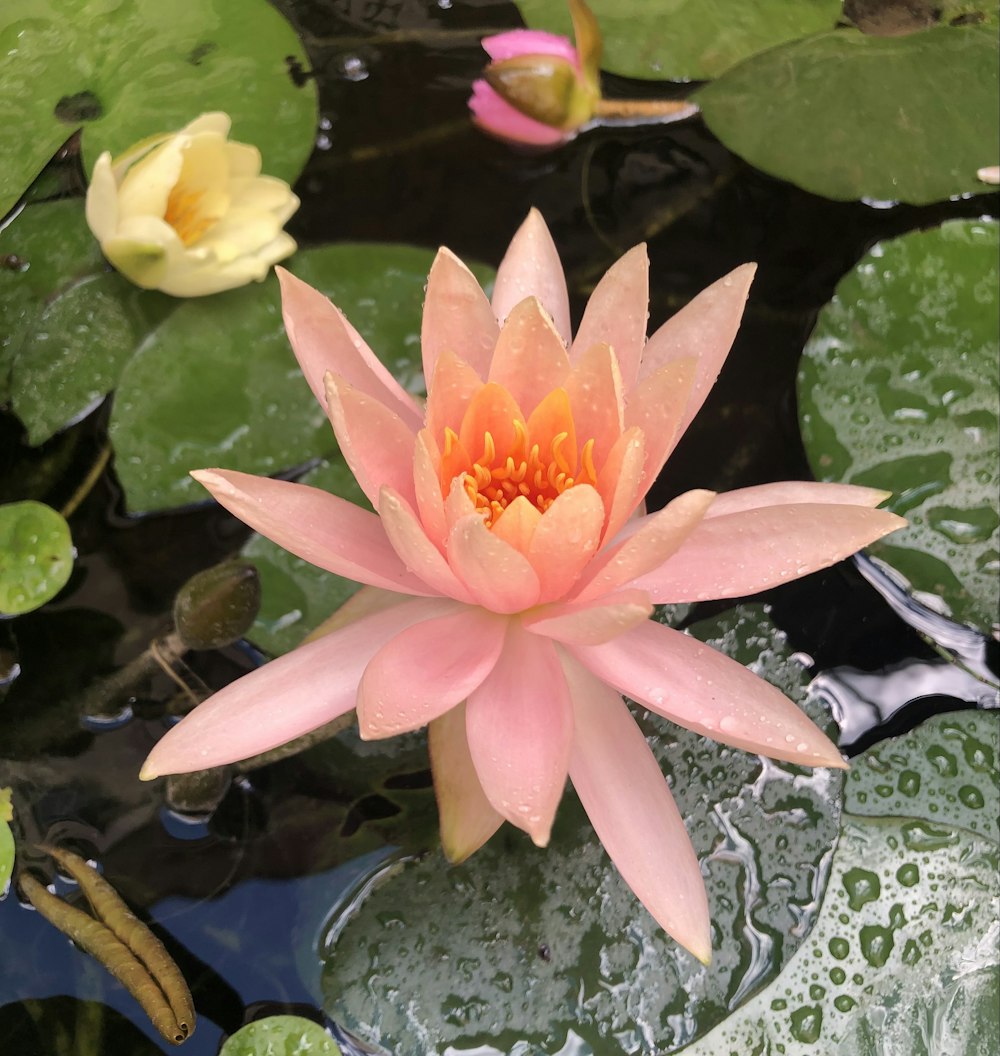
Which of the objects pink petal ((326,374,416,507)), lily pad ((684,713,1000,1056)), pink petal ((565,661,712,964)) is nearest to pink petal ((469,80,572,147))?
pink petal ((326,374,416,507))

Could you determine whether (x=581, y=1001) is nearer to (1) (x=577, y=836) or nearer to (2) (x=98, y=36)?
(1) (x=577, y=836)

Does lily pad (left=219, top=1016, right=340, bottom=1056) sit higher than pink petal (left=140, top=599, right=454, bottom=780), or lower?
lower

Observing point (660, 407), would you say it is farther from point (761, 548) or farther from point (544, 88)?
point (544, 88)

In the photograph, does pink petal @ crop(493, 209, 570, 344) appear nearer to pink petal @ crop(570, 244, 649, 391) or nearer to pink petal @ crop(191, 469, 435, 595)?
pink petal @ crop(570, 244, 649, 391)

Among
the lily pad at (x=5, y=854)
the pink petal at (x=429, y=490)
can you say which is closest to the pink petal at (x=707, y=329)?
the pink petal at (x=429, y=490)

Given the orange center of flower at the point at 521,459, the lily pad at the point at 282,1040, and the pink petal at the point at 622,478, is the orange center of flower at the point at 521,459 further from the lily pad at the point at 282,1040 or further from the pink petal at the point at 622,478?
the lily pad at the point at 282,1040

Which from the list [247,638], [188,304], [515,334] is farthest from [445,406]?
[188,304]

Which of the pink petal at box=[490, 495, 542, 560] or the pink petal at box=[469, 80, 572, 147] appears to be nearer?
the pink petal at box=[490, 495, 542, 560]
